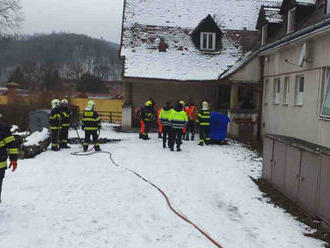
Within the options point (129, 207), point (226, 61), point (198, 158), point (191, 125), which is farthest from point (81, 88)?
point (129, 207)

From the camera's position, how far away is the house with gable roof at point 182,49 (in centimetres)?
2127

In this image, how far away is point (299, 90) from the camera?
1434 centimetres

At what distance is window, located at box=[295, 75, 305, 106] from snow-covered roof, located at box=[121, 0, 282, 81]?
698cm

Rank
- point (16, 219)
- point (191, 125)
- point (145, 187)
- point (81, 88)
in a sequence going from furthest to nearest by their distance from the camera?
1. point (81, 88)
2. point (191, 125)
3. point (145, 187)
4. point (16, 219)

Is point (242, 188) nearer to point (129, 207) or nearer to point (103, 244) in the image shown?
point (129, 207)

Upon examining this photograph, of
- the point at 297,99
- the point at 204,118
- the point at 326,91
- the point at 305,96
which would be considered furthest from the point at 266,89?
the point at 326,91

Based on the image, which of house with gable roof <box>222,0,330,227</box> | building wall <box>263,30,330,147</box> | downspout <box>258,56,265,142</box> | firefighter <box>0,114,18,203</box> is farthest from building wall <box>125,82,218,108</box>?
firefighter <box>0,114,18,203</box>

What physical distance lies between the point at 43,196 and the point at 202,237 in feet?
12.4

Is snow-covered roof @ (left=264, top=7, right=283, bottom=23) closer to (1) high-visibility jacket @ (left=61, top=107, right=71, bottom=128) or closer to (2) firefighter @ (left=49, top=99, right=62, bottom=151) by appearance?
(1) high-visibility jacket @ (left=61, top=107, right=71, bottom=128)

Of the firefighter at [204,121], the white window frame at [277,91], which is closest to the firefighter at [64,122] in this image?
the firefighter at [204,121]

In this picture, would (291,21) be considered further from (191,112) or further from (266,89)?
(191,112)

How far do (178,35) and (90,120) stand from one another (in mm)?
12462

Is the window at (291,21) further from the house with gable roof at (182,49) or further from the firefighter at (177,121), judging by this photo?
the firefighter at (177,121)

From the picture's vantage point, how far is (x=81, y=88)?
70.9 metres
